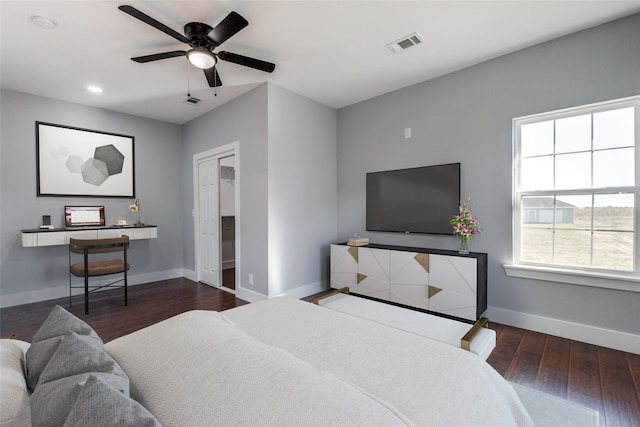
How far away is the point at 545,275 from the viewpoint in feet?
8.60

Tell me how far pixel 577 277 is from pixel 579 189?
80cm

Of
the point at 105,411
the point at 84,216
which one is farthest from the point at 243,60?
the point at 84,216

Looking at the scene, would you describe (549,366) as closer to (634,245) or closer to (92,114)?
(634,245)

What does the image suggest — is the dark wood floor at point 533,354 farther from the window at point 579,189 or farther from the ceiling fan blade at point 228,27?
the ceiling fan blade at point 228,27

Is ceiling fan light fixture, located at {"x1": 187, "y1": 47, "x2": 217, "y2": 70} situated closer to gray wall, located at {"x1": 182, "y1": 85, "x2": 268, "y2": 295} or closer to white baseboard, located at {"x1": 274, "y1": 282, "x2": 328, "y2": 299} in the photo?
gray wall, located at {"x1": 182, "y1": 85, "x2": 268, "y2": 295}

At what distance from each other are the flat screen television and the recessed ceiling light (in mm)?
3487

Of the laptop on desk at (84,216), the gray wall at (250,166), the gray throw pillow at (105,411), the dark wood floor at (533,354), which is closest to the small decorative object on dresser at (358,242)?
the gray wall at (250,166)

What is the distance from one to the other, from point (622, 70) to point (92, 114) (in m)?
6.08

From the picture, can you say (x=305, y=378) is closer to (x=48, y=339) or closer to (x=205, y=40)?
(x=48, y=339)

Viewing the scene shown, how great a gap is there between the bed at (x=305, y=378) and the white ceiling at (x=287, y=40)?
7.52ft

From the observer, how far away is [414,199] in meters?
3.49

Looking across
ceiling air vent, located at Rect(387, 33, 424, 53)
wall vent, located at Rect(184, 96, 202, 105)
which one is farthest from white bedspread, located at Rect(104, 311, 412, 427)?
wall vent, located at Rect(184, 96, 202, 105)

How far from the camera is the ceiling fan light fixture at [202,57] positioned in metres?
2.26

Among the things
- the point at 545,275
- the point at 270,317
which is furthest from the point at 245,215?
the point at 545,275
